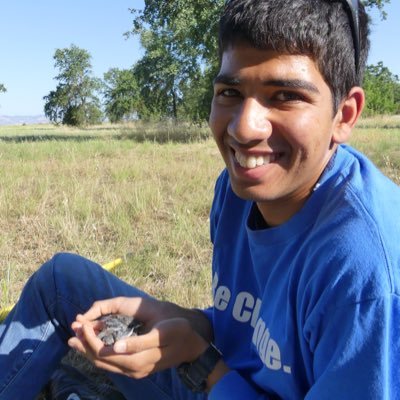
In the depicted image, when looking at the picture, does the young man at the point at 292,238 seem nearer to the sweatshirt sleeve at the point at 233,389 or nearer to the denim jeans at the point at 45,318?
the sweatshirt sleeve at the point at 233,389

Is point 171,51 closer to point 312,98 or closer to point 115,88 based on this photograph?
point 312,98

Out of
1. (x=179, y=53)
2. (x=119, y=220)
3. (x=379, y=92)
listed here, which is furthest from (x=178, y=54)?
(x=379, y=92)

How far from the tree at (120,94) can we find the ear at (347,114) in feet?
170

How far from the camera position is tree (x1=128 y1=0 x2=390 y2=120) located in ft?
47.0

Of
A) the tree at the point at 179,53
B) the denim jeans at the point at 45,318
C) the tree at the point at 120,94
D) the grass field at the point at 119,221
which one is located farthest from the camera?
the tree at the point at 120,94

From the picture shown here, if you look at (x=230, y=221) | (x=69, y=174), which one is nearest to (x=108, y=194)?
(x=69, y=174)

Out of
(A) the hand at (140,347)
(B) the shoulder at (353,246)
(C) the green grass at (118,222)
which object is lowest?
(C) the green grass at (118,222)

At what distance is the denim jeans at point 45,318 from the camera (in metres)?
1.80

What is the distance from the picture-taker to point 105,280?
6.13ft

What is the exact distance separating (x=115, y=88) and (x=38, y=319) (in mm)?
55663

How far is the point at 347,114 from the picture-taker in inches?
46.7

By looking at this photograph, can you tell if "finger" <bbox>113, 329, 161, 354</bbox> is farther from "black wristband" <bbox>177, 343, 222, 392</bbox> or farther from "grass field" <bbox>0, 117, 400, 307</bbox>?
"grass field" <bbox>0, 117, 400, 307</bbox>

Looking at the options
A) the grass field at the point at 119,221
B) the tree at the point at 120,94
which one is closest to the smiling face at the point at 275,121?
the grass field at the point at 119,221

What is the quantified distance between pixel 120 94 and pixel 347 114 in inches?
2191
